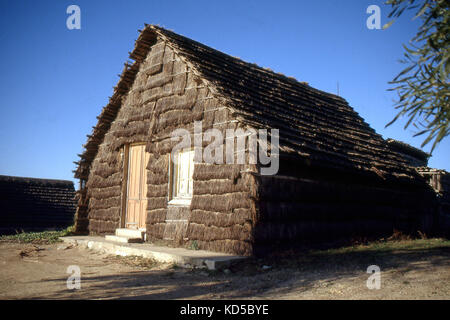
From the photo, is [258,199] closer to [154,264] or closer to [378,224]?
[154,264]

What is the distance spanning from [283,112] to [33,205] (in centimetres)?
1927

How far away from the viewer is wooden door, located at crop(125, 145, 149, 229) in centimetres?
1156

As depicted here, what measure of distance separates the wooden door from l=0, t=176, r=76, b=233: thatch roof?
12442 mm

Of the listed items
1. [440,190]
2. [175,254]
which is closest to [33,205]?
[175,254]

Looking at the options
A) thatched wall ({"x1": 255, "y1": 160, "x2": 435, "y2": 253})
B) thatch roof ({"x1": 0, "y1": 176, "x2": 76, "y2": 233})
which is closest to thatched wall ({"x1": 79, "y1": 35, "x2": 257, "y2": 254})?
thatched wall ({"x1": 255, "y1": 160, "x2": 435, "y2": 253})

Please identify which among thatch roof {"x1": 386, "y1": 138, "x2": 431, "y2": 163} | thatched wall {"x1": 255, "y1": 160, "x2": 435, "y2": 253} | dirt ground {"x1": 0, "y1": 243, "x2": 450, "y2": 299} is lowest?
dirt ground {"x1": 0, "y1": 243, "x2": 450, "y2": 299}

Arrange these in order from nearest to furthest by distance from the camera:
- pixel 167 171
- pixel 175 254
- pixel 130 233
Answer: pixel 175 254 → pixel 167 171 → pixel 130 233

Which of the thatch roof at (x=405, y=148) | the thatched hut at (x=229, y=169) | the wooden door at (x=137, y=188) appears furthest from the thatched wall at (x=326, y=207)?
the thatch roof at (x=405, y=148)

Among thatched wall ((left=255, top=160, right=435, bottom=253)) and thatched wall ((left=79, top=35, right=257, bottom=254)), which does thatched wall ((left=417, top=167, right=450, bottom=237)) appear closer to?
thatched wall ((left=255, top=160, right=435, bottom=253))

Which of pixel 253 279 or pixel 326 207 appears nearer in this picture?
pixel 253 279

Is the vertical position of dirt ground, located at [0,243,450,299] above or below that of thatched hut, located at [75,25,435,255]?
below

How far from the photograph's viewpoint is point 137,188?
11.9 metres

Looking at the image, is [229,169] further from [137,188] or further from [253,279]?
[137,188]
